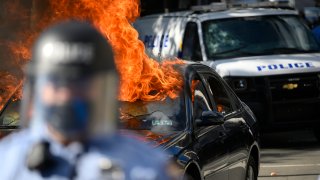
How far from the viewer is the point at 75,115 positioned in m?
2.21

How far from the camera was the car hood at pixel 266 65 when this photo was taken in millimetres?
13523

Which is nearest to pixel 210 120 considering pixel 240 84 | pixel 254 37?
pixel 240 84

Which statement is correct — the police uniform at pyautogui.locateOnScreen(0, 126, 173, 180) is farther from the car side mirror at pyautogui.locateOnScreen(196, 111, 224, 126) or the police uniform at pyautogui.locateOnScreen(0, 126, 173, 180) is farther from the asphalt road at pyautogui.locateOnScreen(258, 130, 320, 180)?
the asphalt road at pyautogui.locateOnScreen(258, 130, 320, 180)

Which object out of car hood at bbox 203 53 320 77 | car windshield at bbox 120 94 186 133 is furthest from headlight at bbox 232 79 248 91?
car windshield at bbox 120 94 186 133

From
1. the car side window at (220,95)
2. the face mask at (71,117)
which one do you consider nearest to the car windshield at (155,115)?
the car side window at (220,95)

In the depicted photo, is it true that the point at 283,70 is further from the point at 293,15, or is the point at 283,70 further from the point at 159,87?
the point at 159,87

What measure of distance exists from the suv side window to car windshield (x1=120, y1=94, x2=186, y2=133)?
6.50 m

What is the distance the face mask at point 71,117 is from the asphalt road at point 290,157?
7.51 metres

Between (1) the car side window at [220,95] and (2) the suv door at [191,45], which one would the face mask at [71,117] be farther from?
(2) the suv door at [191,45]

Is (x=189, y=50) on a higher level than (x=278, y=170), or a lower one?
higher

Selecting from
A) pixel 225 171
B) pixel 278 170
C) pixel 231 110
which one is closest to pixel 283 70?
pixel 278 170

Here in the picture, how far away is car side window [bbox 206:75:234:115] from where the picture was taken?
8359mm

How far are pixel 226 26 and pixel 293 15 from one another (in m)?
1.47

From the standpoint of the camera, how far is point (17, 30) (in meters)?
11.6
